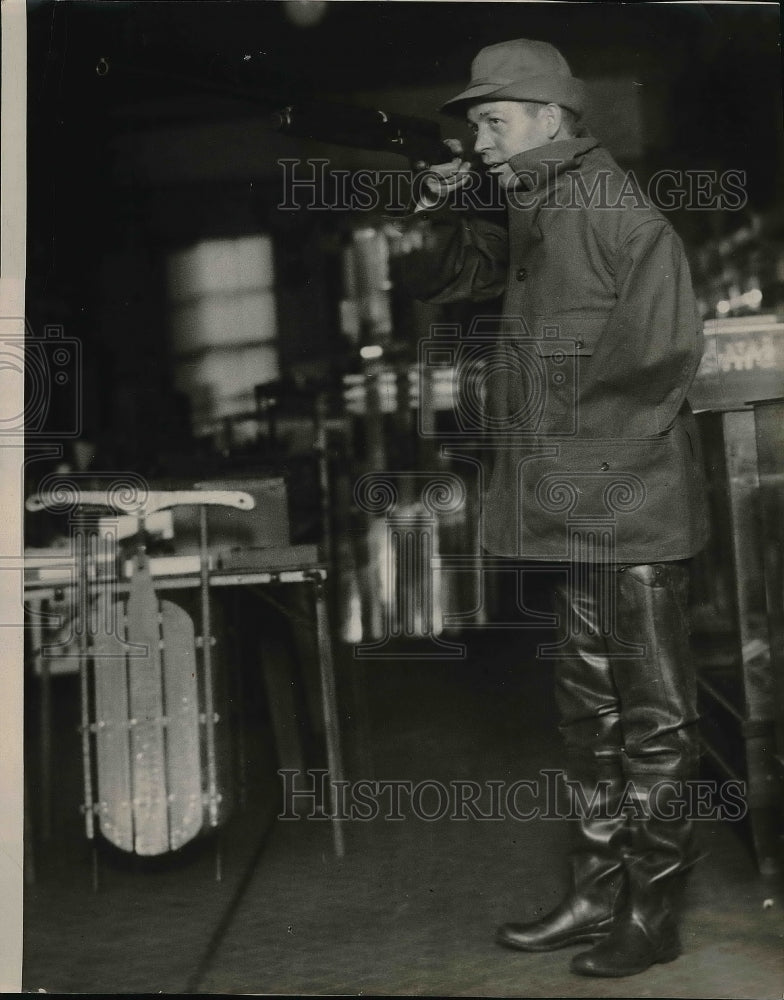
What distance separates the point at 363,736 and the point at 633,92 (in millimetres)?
1858

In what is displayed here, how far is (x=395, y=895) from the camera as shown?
9.92 feet

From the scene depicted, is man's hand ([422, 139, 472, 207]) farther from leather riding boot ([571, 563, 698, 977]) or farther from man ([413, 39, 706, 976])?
leather riding boot ([571, 563, 698, 977])

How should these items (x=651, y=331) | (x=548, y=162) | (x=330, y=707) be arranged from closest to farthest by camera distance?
(x=651, y=331), (x=548, y=162), (x=330, y=707)

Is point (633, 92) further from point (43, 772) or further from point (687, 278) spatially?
point (43, 772)

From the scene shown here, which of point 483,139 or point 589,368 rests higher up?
point 483,139

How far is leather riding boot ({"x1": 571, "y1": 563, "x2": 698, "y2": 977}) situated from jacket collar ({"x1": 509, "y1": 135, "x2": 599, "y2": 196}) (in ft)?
3.22

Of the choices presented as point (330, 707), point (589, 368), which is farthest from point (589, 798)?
point (589, 368)

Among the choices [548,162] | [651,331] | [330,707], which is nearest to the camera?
[651,331]

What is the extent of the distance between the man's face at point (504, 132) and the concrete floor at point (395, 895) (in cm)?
126

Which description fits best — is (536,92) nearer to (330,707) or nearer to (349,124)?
(349,124)

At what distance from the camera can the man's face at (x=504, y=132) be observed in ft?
9.37

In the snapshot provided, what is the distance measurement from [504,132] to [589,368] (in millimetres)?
625

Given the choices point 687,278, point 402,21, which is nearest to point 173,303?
point 402,21

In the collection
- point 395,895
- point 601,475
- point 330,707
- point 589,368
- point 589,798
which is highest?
point 589,368
